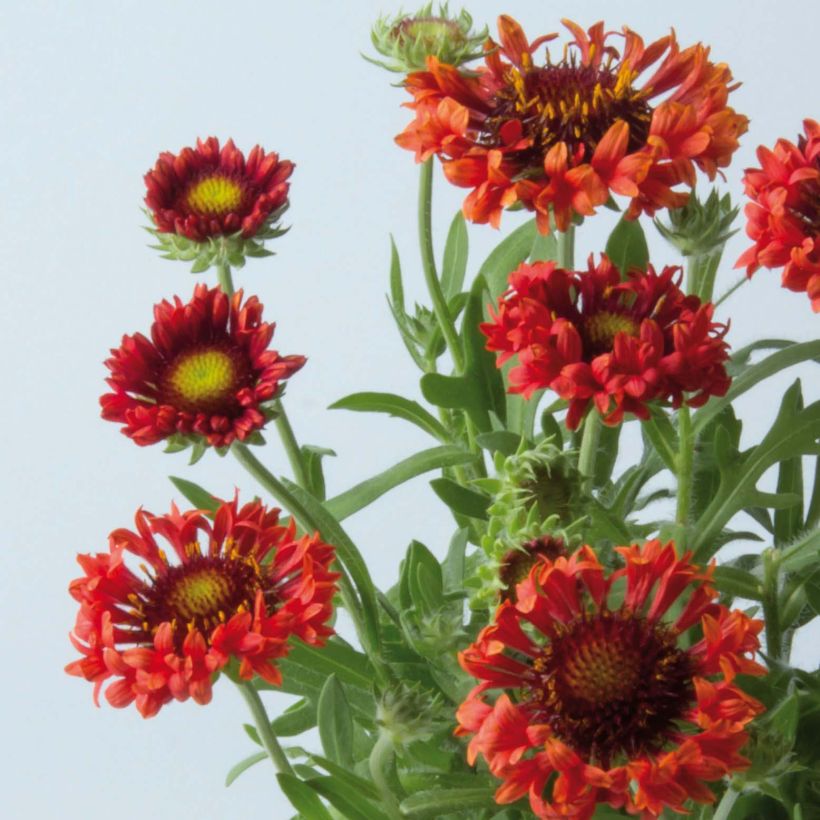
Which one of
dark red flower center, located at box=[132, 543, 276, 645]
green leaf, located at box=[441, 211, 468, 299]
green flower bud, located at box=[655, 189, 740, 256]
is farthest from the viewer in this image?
green leaf, located at box=[441, 211, 468, 299]

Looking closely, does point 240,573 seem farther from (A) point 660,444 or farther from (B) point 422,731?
(A) point 660,444

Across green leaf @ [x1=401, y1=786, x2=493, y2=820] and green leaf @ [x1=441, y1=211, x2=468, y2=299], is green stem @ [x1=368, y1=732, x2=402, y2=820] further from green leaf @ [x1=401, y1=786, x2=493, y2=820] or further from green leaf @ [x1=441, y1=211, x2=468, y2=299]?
green leaf @ [x1=441, y1=211, x2=468, y2=299]

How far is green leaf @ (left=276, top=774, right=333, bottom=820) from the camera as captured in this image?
2.25 ft

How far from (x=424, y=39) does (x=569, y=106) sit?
126mm

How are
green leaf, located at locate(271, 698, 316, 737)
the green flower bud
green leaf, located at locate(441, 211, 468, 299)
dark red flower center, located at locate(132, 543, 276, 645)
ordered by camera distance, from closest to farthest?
dark red flower center, located at locate(132, 543, 276, 645)
the green flower bud
green leaf, located at locate(271, 698, 316, 737)
green leaf, located at locate(441, 211, 468, 299)

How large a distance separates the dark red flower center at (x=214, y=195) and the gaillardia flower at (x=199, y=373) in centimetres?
10

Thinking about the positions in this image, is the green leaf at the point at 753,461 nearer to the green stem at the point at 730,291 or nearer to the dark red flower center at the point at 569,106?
the green stem at the point at 730,291

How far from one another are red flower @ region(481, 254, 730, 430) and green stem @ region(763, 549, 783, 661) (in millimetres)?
130

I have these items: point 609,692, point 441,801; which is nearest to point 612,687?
point 609,692

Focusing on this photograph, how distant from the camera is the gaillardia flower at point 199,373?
674 mm

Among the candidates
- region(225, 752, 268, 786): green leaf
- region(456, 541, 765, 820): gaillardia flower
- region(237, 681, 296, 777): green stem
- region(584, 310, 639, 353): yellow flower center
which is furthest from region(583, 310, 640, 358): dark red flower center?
region(225, 752, 268, 786): green leaf

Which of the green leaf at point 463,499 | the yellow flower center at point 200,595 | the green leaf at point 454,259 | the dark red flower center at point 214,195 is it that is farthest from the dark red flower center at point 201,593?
the green leaf at point 454,259

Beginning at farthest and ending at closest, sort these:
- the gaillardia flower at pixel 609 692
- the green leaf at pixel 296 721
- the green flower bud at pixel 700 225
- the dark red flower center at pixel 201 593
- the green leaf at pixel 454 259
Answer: the green leaf at pixel 454 259, the green leaf at pixel 296 721, the green flower bud at pixel 700 225, the dark red flower center at pixel 201 593, the gaillardia flower at pixel 609 692

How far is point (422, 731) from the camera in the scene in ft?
2.20
